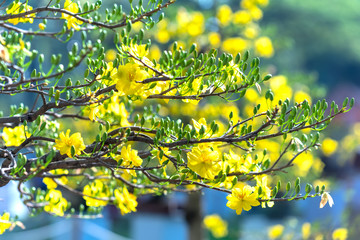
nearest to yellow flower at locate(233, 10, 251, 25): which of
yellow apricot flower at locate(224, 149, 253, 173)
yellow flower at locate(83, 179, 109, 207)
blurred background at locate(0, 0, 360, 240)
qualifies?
blurred background at locate(0, 0, 360, 240)

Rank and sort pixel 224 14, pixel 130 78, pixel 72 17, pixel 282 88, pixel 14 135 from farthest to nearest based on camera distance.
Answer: pixel 224 14 < pixel 282 88 < pixel 14 135 < pixel 72 17 < pixel 130 78

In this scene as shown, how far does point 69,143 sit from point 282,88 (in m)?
2.10

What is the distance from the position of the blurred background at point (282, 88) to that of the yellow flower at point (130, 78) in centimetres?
92

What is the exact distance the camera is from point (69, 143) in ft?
3.19

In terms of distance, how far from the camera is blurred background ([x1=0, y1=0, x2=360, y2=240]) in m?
3.12

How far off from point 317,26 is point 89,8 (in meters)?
12.5

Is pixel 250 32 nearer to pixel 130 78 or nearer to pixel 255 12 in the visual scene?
pixel 255 12

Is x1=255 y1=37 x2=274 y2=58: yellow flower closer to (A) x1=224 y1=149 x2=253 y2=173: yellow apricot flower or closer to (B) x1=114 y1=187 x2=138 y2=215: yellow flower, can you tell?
(B) x1=114 y1=187 x2=138 y2=215: yellow flower

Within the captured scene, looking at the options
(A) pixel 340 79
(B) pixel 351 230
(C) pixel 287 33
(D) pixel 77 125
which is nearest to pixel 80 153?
(B) pixel 351 230

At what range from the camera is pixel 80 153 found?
0.98m

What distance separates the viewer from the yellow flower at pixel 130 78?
90 centimetres

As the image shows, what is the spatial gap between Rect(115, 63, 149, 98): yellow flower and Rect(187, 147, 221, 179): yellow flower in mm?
151

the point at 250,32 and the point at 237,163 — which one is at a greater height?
the point at 250,32

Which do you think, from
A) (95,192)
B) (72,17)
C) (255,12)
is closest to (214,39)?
(255,12)
